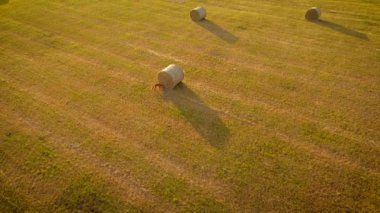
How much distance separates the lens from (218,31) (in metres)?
13.2

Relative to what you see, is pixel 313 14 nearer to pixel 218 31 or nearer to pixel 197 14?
pixel 218 31

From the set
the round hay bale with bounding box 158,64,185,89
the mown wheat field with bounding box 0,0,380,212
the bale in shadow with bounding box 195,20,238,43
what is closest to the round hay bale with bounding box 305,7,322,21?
the mown wheat field with bounding box 0,0,380,212

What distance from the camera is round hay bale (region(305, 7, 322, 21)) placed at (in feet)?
45.4

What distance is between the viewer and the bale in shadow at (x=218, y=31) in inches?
494

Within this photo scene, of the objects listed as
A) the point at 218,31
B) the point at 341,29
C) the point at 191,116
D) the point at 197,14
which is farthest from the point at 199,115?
the point at 341,29

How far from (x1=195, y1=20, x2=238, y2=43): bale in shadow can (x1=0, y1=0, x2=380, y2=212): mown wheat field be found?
0.31ft

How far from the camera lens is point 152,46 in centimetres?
1188

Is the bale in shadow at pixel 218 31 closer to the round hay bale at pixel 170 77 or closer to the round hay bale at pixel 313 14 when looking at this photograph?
the round hay bale at pixel 170 77

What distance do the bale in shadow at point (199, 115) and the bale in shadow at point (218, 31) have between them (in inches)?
169

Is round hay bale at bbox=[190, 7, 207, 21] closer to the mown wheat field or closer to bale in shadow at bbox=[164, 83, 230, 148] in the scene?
the mown wheat field

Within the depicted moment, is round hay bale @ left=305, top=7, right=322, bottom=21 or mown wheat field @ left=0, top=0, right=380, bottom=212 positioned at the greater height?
round hay bale @ left=305, top=7, right=322, bottom=21

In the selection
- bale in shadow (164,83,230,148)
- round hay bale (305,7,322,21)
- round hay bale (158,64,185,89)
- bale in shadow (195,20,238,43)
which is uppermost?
round hay bale (305,7,322,21)

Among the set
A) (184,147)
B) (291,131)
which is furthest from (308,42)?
(184,147)

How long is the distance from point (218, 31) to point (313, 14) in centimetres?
512
